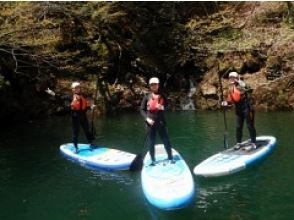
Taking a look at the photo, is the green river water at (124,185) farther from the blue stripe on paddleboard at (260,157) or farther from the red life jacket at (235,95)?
the red life jacket at (235,95)

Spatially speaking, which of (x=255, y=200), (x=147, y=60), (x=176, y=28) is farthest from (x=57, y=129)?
(x=255, y=200)

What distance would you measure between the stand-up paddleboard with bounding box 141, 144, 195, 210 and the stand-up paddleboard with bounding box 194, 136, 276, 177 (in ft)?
2.21

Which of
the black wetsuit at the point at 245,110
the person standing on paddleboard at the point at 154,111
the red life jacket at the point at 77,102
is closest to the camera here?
the person standing on paddleboard at the point at 154,111

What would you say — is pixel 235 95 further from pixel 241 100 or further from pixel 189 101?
pixel 189 101

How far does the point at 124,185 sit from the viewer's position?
406 inches

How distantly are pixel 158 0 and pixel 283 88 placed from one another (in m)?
8.20

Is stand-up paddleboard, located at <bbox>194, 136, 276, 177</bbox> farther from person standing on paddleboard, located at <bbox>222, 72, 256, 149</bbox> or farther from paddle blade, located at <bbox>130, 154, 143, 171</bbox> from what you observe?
paddle blade, located at <bbox>130, 154, 143, 171</bbox>

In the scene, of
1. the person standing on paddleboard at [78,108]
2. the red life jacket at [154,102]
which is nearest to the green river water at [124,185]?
the person standing on paddleboard at [78,108]

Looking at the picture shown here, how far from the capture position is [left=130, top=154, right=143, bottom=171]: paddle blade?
36.6ft

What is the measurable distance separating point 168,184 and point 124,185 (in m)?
1.73

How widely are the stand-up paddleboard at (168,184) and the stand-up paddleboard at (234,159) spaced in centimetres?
67

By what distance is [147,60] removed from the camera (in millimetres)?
24938

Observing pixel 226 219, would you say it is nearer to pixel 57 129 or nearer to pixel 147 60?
pixel 57 129

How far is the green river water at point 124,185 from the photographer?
334 inches
